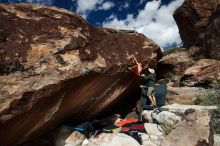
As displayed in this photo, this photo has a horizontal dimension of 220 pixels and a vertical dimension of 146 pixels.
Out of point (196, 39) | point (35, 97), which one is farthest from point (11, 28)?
point (196, 39)

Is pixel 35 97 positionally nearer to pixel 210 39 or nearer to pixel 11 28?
pixel 11 28

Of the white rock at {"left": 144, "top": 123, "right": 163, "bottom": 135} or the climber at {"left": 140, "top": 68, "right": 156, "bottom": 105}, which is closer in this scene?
the white rock at {"left": 144, "top": 123, "right": 163, "bottom": 135}

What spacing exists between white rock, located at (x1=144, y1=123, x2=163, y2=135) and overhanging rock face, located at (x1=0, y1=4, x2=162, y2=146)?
161cm

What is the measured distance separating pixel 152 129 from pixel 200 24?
12039mm

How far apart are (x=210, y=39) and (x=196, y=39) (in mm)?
4021

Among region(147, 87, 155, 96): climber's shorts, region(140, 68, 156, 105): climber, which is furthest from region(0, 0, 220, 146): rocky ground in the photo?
region(147, 87, 155, 96): climber's shorts

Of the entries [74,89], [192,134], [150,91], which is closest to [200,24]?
[150,91]

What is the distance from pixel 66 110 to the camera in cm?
859

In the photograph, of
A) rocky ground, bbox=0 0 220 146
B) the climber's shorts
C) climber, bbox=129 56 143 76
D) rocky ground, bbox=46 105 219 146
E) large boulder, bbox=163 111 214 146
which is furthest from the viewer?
the climber's shorts

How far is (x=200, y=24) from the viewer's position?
64.1ft

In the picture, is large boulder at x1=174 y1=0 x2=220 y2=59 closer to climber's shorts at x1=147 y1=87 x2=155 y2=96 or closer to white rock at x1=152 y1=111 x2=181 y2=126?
climber's shorts at x1=147 y1=87 x2=155 y2=96

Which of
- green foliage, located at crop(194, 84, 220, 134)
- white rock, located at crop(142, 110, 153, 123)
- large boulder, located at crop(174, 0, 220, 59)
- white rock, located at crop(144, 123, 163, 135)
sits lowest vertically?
white rock, located at crop(144, 123, 163, 135)

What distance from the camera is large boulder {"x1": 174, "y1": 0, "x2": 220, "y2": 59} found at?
626 inches

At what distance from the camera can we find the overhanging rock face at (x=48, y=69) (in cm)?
675
